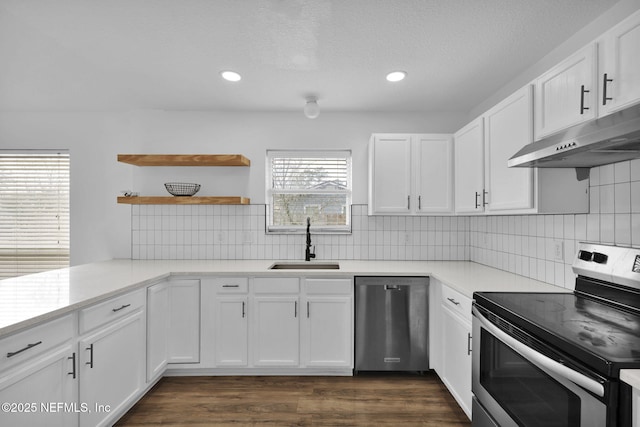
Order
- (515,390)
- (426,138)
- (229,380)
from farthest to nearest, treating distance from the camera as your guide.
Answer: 1. (426,138)
2. (229,380)
3. (515,390)

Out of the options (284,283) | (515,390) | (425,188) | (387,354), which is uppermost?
(425,188)

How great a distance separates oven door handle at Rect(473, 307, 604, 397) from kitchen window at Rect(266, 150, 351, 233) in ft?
6.45

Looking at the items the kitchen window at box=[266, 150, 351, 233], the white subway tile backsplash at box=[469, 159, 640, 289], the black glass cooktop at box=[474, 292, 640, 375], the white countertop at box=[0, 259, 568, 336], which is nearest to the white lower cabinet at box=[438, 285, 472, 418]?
the white countertop at box=[0, 259, 568, 336]

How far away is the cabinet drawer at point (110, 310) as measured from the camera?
176cm

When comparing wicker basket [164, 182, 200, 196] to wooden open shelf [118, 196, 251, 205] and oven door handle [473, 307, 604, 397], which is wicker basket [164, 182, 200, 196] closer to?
wooden open shelf [118, 196, 251, 205]

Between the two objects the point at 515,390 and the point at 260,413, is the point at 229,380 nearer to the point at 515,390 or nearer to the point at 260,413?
the point at 260,413

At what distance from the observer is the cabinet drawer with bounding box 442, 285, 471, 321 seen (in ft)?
6.78

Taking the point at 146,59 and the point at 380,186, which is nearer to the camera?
the point at 146,59

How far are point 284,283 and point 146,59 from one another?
1.92m

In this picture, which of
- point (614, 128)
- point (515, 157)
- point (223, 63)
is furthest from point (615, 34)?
point (223, 63)

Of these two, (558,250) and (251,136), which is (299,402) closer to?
(558,250)

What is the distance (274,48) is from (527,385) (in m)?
2.23

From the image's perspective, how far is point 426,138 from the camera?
301 cm

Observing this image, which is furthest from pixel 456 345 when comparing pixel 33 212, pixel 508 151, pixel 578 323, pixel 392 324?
pixel 33 212
